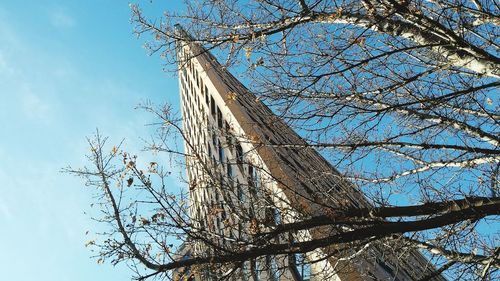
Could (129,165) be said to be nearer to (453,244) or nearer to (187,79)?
(453,244)

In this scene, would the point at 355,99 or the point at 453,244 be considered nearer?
the point at 453,244

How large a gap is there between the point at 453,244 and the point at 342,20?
11.5ft

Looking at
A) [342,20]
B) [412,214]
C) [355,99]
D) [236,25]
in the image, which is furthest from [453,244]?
[236,25]

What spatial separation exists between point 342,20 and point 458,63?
5.56ft

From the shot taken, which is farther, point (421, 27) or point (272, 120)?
point (272, 120)

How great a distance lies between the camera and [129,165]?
7.61 metres

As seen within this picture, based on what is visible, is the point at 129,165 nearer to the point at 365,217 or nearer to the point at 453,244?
the point at 365,217

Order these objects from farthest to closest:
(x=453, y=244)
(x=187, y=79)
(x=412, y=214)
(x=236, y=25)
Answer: (x=187, y=79) < (x=236, y=25) < (x=453, y=244) < (x=412, y=214)

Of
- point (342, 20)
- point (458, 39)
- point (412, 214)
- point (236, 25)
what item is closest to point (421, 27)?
point (458, 39)

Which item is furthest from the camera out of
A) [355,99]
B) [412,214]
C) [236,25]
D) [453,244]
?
[236,25]

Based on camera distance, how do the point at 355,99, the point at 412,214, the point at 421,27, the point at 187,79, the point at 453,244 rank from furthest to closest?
the point at 187,79 < the point at 355,99 < the point at 453,244 < the point at 421,27 < the point at 412,214

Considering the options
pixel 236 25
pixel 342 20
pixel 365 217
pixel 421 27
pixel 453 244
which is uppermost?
pixel 236 25

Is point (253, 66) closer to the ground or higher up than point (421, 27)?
higher up

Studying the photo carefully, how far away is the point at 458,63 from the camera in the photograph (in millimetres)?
6418
